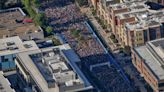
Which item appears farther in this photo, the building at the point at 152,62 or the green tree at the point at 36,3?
the green tree at the point at 36,3

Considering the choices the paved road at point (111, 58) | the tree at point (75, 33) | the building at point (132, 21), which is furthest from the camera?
the tree at point (75, 33)

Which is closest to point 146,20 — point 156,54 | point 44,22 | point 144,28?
point 144,28

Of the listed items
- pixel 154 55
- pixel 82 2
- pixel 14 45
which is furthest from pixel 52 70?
pixel 82 2

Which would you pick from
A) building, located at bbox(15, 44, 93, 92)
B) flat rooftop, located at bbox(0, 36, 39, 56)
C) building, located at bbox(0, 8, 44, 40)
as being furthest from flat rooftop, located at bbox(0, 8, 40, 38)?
building, located at bbox(15, 44, 93, 92)

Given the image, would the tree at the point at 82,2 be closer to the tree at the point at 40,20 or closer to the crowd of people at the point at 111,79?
the tree at the point at 40,20

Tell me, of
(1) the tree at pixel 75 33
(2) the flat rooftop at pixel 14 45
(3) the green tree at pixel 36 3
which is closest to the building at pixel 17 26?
(2) the flat rooftop at pixel 14 45

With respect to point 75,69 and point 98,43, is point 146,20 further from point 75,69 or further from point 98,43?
point 75,69

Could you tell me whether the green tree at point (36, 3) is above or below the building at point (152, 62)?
above

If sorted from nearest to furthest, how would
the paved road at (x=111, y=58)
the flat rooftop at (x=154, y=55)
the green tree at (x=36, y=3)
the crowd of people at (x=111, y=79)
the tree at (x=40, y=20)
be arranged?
the crowd of people at (x=111, y=79) < the flat rooftop at (x=154, y=55) < the paved road at (x=111, y=58) < the tree at (x=40, y=20) < the green tree at (x=36, y=3)
